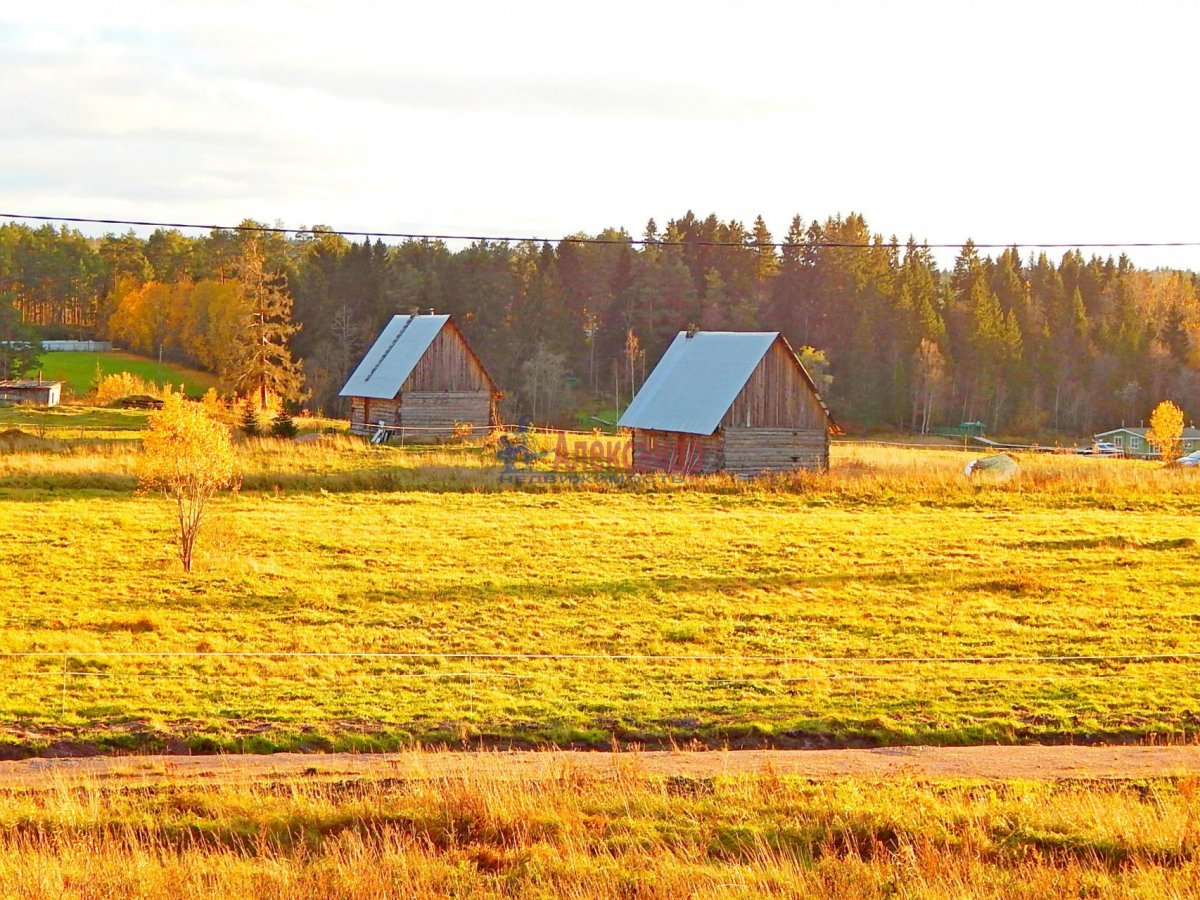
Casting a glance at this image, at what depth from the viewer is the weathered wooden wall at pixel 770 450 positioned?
141 feet

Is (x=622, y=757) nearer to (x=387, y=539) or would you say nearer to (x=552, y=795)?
(x=552, y=795)

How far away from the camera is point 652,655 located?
1722 cm

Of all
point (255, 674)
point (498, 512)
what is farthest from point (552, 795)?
point (498, 512)

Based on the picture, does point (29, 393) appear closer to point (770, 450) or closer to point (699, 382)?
point (699, 382)

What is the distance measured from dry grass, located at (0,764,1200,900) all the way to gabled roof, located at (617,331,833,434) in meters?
32.0

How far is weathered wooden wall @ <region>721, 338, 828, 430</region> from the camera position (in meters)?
42.9

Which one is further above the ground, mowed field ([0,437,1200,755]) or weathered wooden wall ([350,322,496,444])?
weathered wooden wall ([350,322,496,444])

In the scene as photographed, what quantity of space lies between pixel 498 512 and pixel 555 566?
25.9 ft

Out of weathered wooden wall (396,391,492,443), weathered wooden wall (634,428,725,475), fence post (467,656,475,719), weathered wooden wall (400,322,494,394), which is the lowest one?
fence post (467,656,475,719)

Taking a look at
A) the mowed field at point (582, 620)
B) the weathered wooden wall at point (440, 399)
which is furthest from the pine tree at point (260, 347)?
the mowed field at point (582, 620)

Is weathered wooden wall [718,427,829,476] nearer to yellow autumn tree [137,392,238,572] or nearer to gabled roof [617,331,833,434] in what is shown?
gabled roof [617,331,833,434]

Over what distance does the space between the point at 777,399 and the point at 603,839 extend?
35.2 metres

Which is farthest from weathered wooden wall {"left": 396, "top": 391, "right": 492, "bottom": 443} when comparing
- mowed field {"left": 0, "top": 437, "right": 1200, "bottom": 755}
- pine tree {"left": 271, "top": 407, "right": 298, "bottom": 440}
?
mowed field {"left": 0, "top": 437, "right": 1200, "bottom": 755}

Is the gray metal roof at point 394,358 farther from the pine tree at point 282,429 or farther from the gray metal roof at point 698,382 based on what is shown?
the gray metal roof at point 698,382
